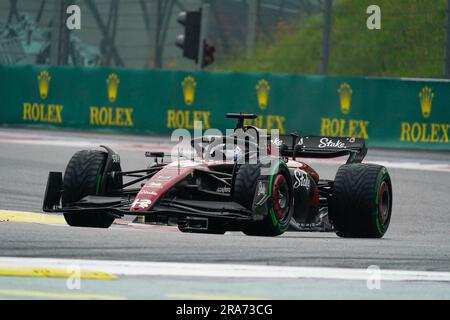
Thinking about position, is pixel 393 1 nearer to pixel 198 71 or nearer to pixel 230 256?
pixel 198 71

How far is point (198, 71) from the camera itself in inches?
1062

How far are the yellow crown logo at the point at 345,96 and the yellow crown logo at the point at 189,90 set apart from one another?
3.54 m

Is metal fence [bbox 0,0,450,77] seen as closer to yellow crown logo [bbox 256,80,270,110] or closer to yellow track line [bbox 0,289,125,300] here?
yellow crown logo [bbox 256,80,270,110]

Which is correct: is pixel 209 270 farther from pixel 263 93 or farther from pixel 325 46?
pixel 325 46

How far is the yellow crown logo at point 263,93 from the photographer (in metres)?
26.0

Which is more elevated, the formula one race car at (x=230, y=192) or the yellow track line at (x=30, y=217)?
the formula one race car at (x=230, y=192)

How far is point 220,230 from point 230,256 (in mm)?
2568

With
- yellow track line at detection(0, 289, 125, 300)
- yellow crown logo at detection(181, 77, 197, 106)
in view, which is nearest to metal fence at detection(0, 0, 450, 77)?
yellow crown logo at detection(181, 77, 197, 106)

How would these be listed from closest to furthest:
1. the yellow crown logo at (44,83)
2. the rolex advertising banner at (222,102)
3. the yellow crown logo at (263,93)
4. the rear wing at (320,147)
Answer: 1. the rear wing at (320,147)
2. the rolex advertising banner at (222,102)
3. the yellow crown logo at (263,93)
4. the yellow crown logo at (44,83)

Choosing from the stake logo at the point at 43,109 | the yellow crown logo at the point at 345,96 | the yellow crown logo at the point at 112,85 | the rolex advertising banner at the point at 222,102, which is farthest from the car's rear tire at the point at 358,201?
the stake logo at the point at 43,109

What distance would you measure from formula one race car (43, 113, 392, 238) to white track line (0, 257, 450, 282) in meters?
2.80

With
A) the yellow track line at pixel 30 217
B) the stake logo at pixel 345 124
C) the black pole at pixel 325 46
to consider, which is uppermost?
the black pole at pixel 325 46

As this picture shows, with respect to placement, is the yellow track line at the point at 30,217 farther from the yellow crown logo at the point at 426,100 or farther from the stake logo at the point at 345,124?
the yellow crown logo at the point at 426,100

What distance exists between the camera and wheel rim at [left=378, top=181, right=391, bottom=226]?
1154 centimetres
